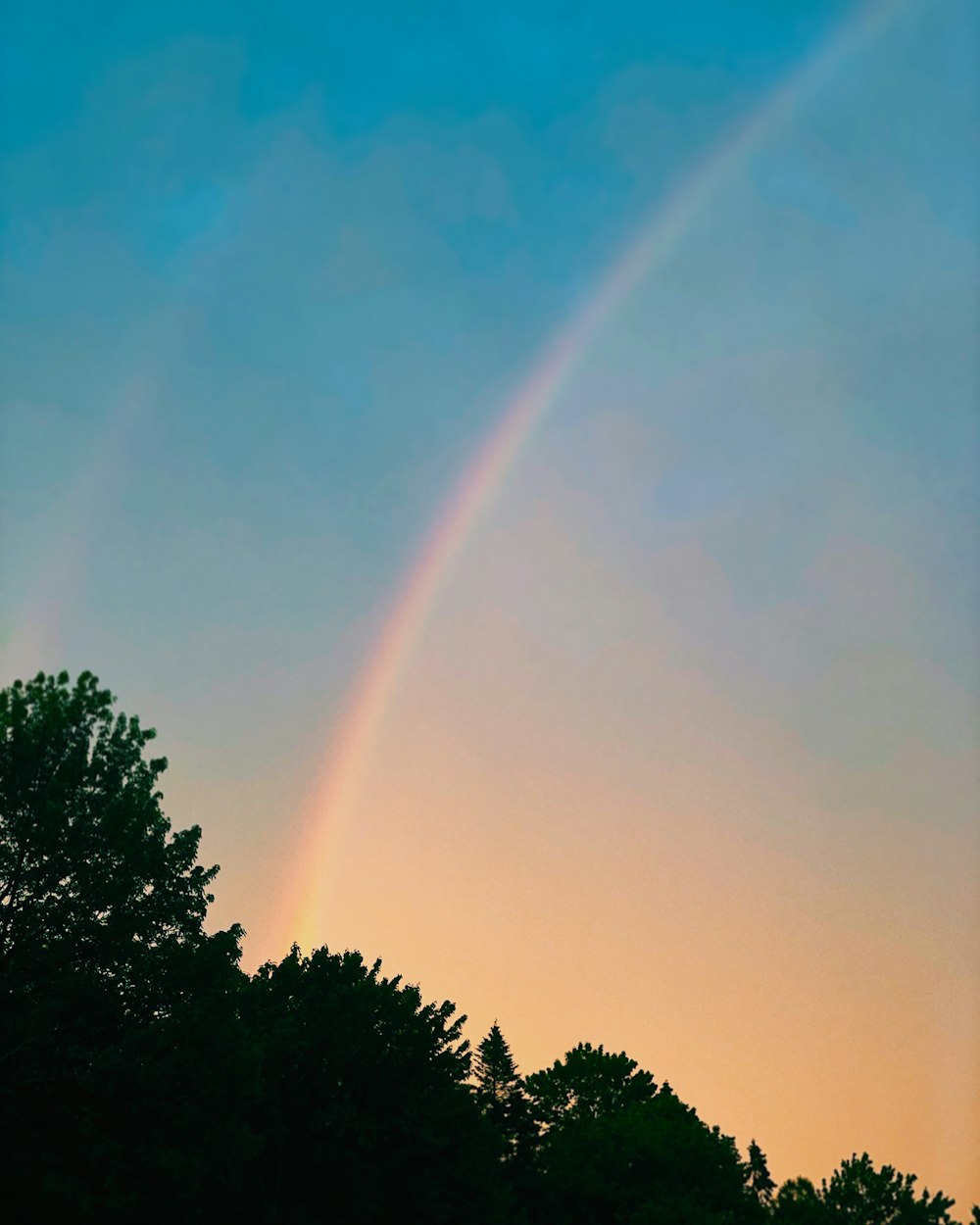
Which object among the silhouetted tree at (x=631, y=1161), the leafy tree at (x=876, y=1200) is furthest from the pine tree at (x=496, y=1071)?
the leafy tree at (x=876, y=1200)

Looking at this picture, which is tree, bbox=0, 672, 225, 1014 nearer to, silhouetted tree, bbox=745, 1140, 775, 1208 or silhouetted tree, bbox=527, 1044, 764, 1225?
silhouetted tree, bbox=527, 1044, 764, 1225

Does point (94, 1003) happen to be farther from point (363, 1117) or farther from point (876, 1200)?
point (876, 1200)

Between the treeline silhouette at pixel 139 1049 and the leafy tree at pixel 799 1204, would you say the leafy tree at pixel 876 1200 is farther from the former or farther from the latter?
the treeline silhouette at pixel 139 1049

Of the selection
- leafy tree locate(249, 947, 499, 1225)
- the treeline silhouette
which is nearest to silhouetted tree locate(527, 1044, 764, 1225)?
leafy tree locate(249, 947, 499, 1225)

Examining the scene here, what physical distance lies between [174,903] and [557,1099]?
6525 cm

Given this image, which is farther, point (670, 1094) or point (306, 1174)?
point (670, 1094)

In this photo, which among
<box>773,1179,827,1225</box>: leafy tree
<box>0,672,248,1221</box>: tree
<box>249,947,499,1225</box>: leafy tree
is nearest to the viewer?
<box>0,672,248,1221</box>: tree

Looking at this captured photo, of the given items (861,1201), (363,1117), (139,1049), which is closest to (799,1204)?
(861,1201)

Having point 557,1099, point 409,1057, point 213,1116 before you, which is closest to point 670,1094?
point 557,1099

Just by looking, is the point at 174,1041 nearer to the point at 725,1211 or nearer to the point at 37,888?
the point at 37,888

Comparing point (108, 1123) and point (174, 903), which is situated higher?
point (174, 903)

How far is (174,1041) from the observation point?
103 ft

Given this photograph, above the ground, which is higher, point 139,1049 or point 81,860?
point 81,860

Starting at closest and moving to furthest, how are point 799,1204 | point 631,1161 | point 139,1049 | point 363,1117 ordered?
point 139,1049 → point 363,1117 → point 631,1161 → point 799,1204
